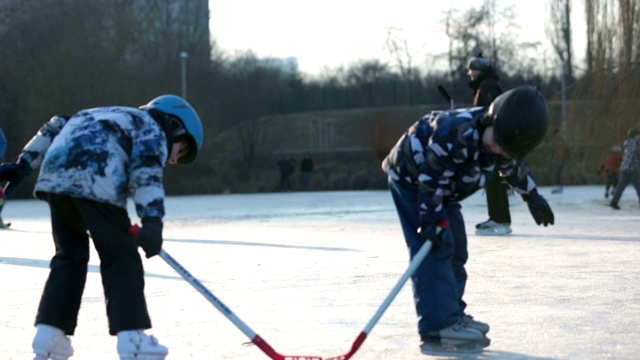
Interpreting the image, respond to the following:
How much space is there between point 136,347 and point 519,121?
1.83 m

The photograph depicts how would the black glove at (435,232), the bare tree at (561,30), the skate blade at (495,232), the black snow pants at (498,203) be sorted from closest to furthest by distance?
the black glove at (435,232) → the skate blade at (495,232) → the black snow pants at (498,203) → the bare tree at (561,30)

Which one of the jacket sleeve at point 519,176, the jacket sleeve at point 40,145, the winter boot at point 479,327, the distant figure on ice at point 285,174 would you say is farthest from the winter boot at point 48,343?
the distant figure on ice at point 285,174

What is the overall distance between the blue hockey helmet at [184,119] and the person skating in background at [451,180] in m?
1.01

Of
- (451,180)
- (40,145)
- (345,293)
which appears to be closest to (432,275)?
(451,180)

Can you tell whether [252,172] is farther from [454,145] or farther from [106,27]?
[454,145]

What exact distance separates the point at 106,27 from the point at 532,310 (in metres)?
44.5

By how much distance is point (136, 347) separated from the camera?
190 inches

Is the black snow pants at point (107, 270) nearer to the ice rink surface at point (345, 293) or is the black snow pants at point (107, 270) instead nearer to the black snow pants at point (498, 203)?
the ice rink surface at point (345, 293)

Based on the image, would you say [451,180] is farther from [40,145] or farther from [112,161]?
[40,145]

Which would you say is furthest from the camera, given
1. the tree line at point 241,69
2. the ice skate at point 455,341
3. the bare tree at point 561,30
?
the bare tree at point 561,30

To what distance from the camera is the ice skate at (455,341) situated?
546 cm

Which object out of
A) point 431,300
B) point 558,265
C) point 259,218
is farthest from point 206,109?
point 431,300

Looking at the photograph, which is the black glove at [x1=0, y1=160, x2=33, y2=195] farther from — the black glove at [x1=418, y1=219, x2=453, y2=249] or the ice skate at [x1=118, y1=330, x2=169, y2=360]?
the black glove at [x1=418, y1=219, x2=453, y2=249]

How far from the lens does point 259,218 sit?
18766 millimetres
